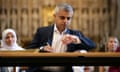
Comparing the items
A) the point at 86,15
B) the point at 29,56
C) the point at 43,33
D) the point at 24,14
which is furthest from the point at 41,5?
the point at 29,56

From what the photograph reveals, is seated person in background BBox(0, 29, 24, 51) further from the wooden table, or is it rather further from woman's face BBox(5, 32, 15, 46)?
the wooden table

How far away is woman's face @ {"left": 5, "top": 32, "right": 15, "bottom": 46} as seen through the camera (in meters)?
6.05

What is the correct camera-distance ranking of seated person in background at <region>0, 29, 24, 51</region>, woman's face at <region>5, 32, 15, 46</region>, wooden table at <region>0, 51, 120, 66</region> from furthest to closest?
woman's face at <region>5, 32, 15, 46</region>
seated person in background at <region>0, 29, 24, 51</region>
wooden table at <region>0, 51, 120, 66</region>

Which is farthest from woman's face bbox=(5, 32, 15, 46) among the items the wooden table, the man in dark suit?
the wooden table

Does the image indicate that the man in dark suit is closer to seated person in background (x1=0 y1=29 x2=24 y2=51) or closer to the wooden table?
the wooden table

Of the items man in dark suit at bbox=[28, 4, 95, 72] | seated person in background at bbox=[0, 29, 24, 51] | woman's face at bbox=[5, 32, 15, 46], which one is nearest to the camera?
man in dark suit at bbox=[28, 4, 95, 72]

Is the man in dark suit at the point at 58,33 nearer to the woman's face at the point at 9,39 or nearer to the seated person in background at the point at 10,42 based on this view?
the seated person in background at the point at 10,42

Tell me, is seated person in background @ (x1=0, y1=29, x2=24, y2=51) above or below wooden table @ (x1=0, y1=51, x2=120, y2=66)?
below

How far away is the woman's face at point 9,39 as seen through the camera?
19.9ft

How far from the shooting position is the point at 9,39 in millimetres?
6184

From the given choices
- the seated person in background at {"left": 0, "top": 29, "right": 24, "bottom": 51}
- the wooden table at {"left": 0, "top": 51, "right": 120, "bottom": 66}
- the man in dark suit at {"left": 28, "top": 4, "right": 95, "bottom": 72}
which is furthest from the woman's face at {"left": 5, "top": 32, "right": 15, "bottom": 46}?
the wooden table at {"left": 0, "top": 51, "right": 120, "bottom": 66}

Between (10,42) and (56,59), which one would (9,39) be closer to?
(10,42)

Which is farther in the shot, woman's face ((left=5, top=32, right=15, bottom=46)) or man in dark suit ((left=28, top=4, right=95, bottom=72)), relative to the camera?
woman's face ((left=5, top=32, right=15, bottom=46))

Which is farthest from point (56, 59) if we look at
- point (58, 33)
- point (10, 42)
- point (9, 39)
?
point (9, 39)
